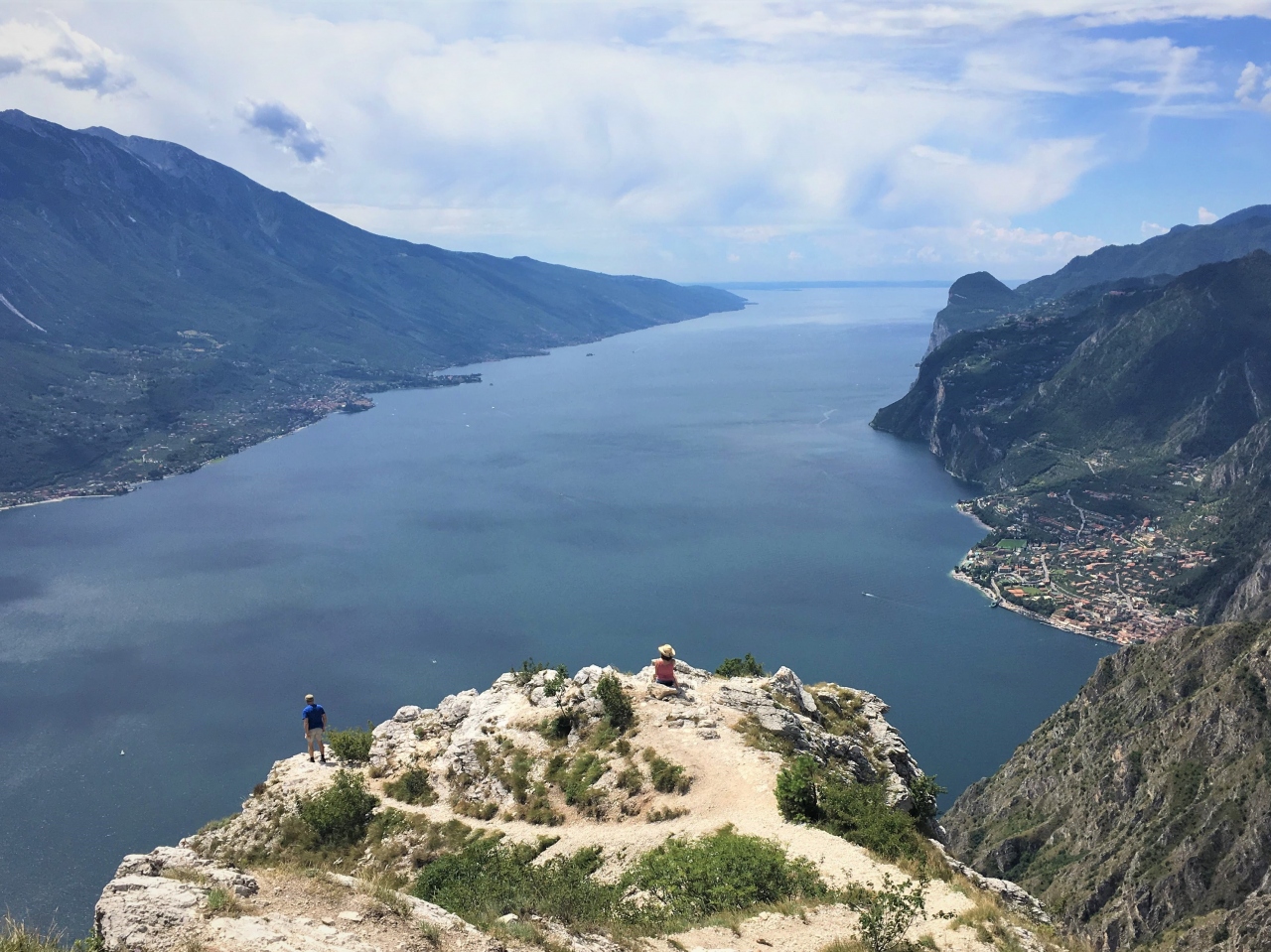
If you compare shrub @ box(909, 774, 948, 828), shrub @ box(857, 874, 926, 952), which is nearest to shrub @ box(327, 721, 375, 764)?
shrub @ box(909, 774, 948, 828)

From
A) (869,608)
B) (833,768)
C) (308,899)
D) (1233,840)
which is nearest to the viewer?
(308,899)

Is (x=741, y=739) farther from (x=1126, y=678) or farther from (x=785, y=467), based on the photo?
(x=785, y=467)

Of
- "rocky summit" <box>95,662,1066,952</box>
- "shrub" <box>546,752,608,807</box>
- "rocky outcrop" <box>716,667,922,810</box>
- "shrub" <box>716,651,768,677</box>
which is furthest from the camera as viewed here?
"shrub" <box>716,651,768,677</box>

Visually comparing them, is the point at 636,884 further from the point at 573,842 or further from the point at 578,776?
the point at 578,776

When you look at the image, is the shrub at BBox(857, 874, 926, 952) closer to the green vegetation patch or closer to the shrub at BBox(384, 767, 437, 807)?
the green vegetation patch

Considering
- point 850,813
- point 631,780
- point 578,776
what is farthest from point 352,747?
point 850,813

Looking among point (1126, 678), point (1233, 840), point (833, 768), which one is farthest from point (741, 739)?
point (1126, 678)

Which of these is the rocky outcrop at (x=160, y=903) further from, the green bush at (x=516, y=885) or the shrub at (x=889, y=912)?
the shrub at (x=889, y=912)
